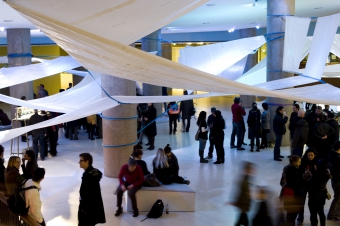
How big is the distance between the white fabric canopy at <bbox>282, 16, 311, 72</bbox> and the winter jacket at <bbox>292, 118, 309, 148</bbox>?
109cm

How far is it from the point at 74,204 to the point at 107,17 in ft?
14.3

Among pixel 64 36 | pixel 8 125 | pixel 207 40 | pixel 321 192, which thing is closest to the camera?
pixel 64 36

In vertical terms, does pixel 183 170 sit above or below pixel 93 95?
below

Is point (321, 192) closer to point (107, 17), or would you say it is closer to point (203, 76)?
point (203, 76)

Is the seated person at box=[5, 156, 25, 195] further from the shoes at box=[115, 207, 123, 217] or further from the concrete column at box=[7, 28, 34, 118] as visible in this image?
the concrete column at box=[7, 28, 34, 118]

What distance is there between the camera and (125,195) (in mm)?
7555

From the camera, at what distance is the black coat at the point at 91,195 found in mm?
5652

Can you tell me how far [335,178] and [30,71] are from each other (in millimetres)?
6431

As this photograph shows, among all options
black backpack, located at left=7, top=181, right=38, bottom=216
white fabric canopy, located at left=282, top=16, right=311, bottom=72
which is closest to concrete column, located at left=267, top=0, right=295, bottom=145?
white fabric canopy, located at left=282, top=16, right=311, bottom=72

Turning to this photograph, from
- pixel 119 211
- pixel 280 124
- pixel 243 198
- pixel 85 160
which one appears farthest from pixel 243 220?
pixel 280 124

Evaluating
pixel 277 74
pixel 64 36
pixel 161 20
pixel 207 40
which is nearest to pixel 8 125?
pixel 277 74

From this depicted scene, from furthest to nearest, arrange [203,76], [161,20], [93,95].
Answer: [93,95] < [161,20] < [203,76]

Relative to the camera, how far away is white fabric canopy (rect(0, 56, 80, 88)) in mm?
9157

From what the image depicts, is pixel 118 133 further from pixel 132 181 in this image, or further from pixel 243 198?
pixel 243 198
